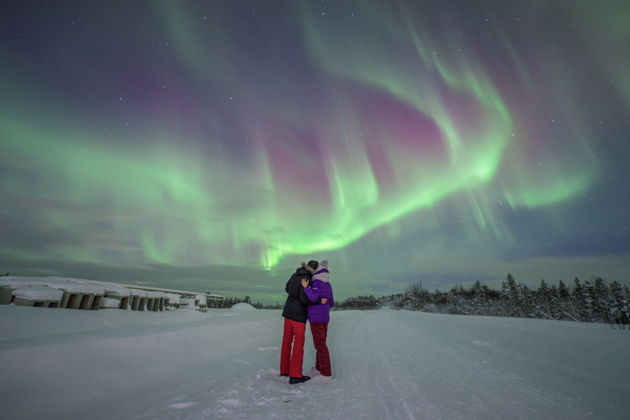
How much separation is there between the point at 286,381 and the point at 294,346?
0.61 m

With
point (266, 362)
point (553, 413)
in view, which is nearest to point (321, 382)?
point (266, 362)

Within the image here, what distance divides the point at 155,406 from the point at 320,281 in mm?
3100

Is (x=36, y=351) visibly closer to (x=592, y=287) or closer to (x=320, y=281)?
(x=320, y=281)

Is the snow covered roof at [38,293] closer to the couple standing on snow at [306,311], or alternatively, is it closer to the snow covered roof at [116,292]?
the snow covered roof at [116,292]

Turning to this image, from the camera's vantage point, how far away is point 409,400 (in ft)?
12.4

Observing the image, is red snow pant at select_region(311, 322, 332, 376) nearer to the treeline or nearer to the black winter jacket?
the black winter jacket

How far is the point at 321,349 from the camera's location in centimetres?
514

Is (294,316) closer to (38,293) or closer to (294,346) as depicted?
(294,346)

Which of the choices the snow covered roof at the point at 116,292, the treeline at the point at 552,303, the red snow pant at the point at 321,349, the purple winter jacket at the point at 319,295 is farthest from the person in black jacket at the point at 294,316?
the treeline at the point at 552,303

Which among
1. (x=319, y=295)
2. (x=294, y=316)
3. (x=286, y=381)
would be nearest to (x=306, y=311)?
(x=294, y=316)

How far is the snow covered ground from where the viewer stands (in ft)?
11.1

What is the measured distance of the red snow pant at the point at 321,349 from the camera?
16.5 feet

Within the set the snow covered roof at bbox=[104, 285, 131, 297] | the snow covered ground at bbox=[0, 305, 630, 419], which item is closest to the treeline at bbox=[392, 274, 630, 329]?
the snow covered ground at bbox=[0, 305, 630, 419]

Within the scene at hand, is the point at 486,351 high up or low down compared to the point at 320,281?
down
